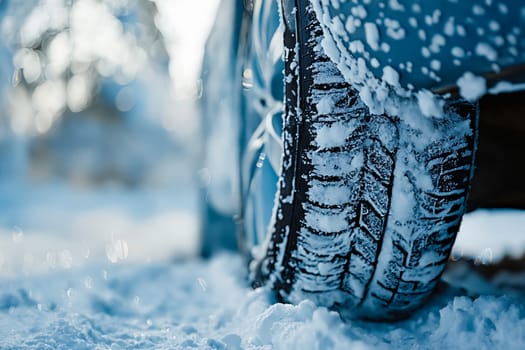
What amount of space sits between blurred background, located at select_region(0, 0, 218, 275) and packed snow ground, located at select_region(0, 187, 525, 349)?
46 centimetres

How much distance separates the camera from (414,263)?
83cm

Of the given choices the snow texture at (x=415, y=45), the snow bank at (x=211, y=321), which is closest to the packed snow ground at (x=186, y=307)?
the snow bank at (x=211, y=321)

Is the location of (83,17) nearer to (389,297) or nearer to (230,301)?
(230,301)

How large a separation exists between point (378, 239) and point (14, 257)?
151 centimetres

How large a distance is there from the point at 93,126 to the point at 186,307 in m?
5.59

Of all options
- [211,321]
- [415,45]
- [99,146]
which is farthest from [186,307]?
[99,146]

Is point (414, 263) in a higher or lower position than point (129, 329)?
higher

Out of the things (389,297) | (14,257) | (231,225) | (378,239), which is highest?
(378,239)

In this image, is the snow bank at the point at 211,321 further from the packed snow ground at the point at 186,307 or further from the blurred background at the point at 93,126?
the blurred background at the point at 93,126

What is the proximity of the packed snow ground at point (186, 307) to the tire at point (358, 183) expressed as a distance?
91mm

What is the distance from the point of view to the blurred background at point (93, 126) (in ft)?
9.29

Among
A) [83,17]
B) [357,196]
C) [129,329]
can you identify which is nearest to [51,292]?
[129,329]

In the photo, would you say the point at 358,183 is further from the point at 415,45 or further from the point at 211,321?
the point at 211,321

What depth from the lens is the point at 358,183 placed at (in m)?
0.80
